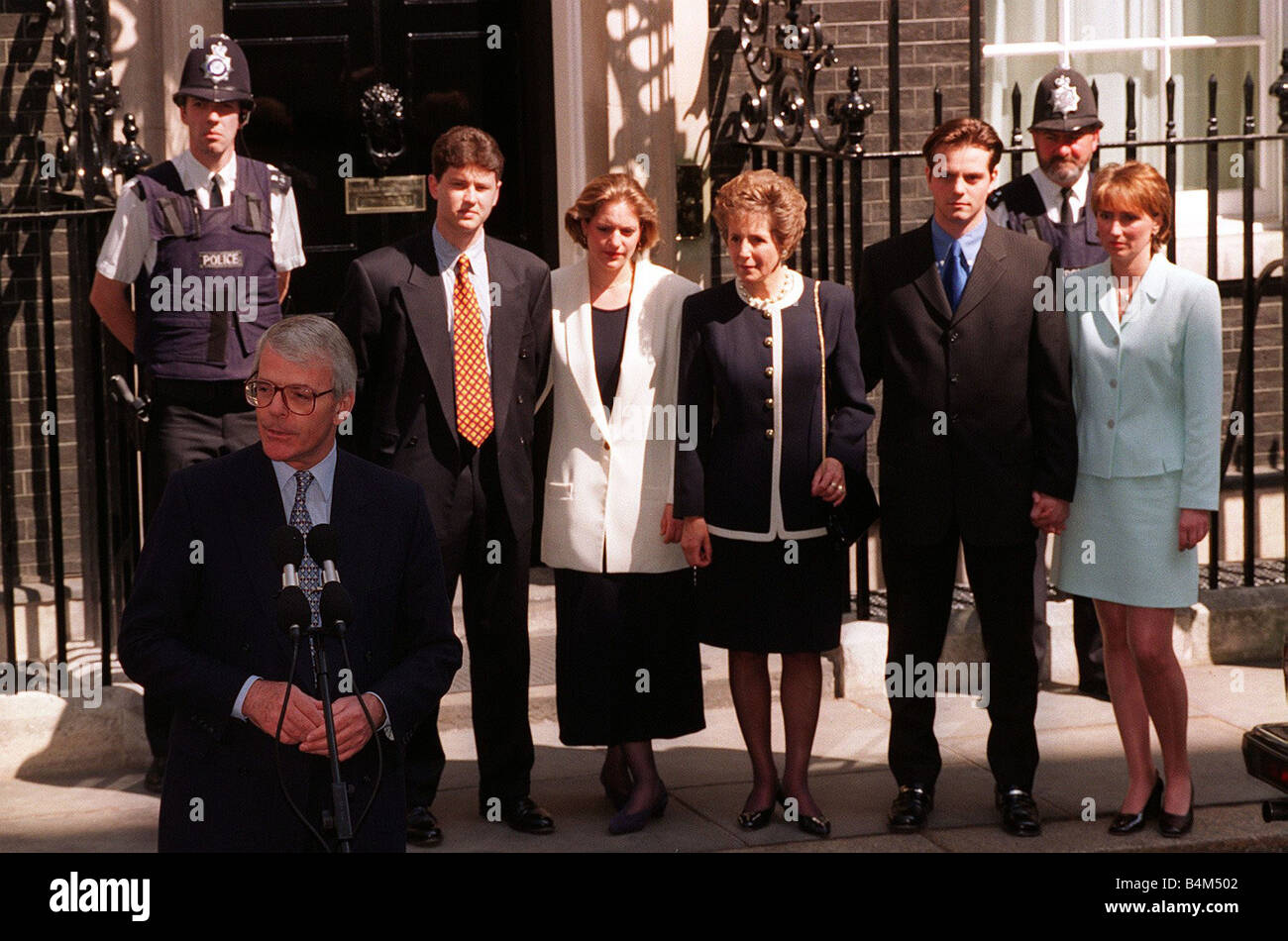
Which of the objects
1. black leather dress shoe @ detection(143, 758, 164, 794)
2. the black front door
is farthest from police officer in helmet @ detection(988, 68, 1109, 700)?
black leather dress shoe @ detection(143, 758, 164, 794)

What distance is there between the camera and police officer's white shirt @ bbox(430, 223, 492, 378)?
19.6ft

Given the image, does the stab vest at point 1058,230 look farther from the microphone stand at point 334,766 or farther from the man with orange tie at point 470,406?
the microphone stand at point 334,766

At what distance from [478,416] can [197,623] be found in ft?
7.16

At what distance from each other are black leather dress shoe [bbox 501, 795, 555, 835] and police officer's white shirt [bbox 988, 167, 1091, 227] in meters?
2.70

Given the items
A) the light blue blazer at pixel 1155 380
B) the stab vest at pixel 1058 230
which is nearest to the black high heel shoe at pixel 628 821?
the light blue blazer at pixel 1155 380

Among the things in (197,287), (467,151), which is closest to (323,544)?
(467,151)

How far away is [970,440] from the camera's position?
5930 millimetres

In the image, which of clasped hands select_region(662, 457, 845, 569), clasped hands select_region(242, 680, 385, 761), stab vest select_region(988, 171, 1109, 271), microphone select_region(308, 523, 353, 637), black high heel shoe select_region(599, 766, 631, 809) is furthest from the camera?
stab vest select_region(988, 171, 1109, 271)

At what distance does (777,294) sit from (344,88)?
294 centimetres

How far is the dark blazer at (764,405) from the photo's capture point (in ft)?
19.5

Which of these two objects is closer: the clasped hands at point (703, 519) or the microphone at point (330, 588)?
the microphone at point (330, 588)

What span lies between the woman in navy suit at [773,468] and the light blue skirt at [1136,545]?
2.47ft

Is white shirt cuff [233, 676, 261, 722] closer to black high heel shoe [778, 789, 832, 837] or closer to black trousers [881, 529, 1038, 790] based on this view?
black high heel shoe [778, 789, 832, 837]
